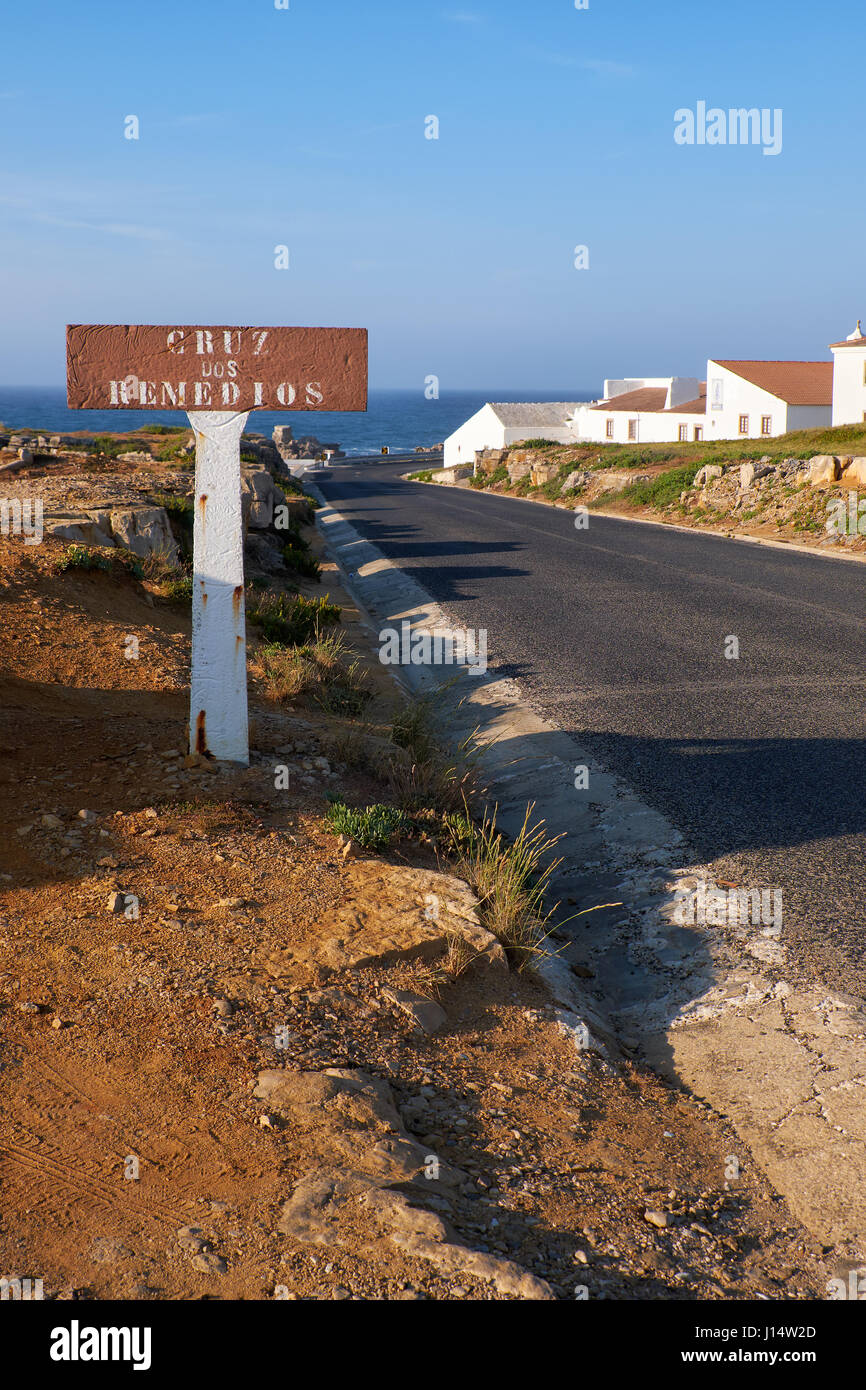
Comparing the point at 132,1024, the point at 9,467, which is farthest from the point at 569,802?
the point at 9,467

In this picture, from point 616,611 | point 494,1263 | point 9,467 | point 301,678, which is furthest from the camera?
point 9,467

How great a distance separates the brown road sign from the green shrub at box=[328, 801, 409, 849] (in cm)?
222

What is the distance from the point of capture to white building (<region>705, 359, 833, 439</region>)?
53.4m

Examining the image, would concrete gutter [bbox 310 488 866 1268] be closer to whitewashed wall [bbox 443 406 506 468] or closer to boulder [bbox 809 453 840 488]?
boulder [bbox 809 453 840 488]

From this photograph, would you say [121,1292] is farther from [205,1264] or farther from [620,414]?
[620,414]

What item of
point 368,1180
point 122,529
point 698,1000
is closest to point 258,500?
point 122,529

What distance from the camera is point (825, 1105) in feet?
12.9

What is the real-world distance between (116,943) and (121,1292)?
1762 mm

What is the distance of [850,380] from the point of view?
1882 inches

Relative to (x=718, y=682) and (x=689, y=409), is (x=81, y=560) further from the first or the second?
(x=689, y=409)

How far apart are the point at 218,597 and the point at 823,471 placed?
21992 millimetres

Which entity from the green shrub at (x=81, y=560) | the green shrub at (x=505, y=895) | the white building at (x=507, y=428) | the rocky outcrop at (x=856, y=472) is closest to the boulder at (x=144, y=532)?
the green shrub at (x=81, y=560)

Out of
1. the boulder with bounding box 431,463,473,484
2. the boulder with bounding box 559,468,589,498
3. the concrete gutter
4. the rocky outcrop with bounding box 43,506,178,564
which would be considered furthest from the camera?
the boulder with bounding box 431,463,473,484

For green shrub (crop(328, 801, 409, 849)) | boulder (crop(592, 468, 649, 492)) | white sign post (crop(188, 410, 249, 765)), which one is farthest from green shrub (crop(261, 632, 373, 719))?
boulder (crop(592, 468, 649, 492))
